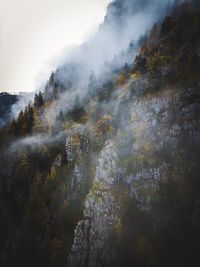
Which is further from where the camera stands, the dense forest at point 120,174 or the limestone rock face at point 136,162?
the limestone rock face at point 136,162

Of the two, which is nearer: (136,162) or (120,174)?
(136,162)

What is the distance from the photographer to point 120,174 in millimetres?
64750

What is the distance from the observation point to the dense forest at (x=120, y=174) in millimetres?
54562

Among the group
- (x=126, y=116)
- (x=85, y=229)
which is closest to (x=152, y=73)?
(x=126, y=116)

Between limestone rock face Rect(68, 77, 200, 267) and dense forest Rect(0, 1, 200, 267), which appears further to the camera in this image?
limestone rock face Rect(68, 77, 200, 267)

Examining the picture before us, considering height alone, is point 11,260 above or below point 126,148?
below

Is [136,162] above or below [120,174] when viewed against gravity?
above

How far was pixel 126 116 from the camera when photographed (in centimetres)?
7725

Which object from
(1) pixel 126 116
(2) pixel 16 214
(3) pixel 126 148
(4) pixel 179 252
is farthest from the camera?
(2) pixel 16 214

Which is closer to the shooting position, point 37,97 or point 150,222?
point 150,222

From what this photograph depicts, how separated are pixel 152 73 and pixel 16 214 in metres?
57.4

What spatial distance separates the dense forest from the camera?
54.6 m

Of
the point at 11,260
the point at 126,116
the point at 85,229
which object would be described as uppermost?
the point at 126,116

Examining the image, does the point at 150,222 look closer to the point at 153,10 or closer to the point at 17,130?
the point at 17,130
